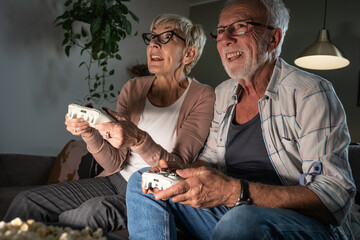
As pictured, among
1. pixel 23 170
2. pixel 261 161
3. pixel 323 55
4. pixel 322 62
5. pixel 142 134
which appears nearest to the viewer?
pixel 261 161

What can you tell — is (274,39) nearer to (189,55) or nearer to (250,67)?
(250,67)

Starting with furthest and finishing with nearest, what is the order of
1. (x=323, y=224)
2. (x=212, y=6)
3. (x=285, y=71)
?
(x=212, y=6)
(x=285, y=71)
(x=323, y=224)

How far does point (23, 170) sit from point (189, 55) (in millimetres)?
1315

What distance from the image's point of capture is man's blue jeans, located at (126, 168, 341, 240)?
2.48 ft

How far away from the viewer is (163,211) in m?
0.98

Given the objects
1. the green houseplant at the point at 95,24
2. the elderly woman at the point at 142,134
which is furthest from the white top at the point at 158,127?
the green houseplant at the point at 95,24

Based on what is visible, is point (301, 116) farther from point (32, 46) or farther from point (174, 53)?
point (32, 46)

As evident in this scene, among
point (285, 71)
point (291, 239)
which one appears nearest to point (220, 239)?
point (291, 239)

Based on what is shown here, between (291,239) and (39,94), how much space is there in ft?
8.08

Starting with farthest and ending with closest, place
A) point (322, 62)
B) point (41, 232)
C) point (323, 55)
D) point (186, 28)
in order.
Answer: point (322, 62), point (323, 55), point (186, 28), point (41, 232)

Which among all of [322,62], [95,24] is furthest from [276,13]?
[322,62]

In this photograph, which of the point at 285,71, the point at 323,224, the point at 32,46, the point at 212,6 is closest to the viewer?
the point at 323,224

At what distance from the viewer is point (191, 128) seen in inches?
56.1

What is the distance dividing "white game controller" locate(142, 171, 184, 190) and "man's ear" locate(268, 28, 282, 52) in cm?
70
